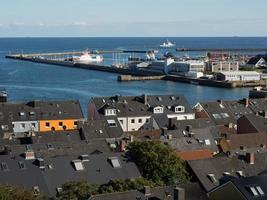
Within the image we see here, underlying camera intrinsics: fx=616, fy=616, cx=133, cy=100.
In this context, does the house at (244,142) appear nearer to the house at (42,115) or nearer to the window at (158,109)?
the window at (158,109)

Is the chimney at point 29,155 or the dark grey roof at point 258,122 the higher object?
the chimney at point 29,155

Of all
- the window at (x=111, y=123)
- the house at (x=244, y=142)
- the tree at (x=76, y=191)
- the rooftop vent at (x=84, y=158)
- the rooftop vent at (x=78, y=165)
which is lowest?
the house at (x=244, y=142)

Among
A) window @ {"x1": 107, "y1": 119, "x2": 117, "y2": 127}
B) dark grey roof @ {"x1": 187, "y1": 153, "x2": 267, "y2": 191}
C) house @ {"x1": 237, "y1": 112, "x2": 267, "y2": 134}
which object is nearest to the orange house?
window @ {"x1": 107, "y1": 119, "x2": 117, "y2": 127}

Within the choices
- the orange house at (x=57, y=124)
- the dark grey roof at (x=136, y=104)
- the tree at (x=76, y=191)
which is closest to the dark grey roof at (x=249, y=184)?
the tree at (x=76, y=191)

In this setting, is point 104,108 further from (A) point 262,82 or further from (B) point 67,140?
(A) point 262,82

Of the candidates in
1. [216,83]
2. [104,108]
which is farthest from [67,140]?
[216,83]

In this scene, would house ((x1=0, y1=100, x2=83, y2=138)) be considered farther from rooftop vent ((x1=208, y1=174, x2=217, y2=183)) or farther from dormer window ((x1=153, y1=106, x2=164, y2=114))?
rooftop vent ((x1=208, y1=174, x2=217, y2=183))
